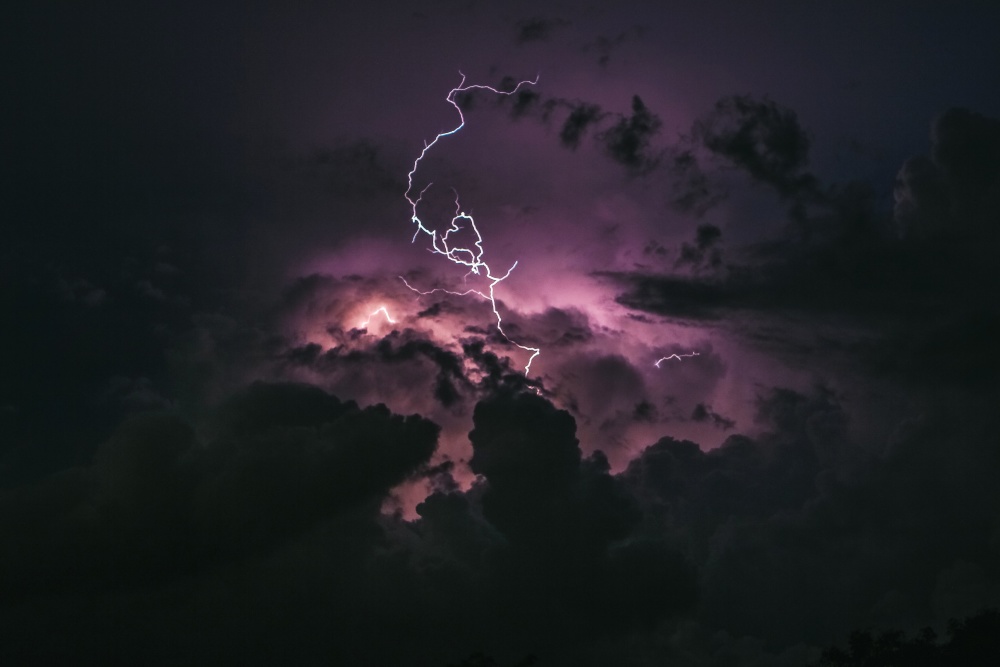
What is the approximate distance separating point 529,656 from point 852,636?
1822 centimetres

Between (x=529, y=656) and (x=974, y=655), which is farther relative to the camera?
(x=529, y=656)

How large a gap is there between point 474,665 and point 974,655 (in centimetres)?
2579

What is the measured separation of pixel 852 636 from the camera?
2215 inches

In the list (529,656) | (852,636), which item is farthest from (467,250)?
(852,636)

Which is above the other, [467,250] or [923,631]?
[467,250]

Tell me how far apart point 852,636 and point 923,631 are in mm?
3732

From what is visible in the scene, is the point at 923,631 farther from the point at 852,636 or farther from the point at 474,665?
the point at 474,665

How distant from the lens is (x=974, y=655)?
50.3 meters

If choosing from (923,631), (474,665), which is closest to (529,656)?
(474,665)

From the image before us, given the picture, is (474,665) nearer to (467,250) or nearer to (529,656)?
(529,656)

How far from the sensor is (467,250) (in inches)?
2148

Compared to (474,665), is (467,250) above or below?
above

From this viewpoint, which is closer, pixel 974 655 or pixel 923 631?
pixel 974 655

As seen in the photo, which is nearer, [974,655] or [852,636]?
[974,655]
